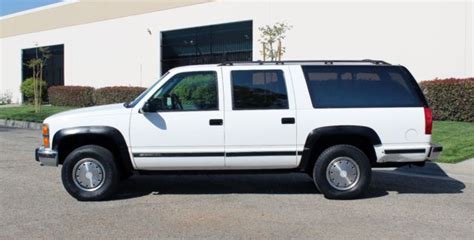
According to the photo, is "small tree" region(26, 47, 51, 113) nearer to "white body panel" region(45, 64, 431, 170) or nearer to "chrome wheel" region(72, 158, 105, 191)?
"chrome wheel" region(72, 158, 105, 191)

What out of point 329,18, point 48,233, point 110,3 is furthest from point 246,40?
point 48,233

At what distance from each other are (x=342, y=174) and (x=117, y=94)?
20.2m

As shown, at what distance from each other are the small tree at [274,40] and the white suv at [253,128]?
1199 cm

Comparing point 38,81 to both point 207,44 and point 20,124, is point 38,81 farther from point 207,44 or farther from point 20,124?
point 207,44

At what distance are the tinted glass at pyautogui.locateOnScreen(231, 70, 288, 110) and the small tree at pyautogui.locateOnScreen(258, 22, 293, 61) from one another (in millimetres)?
11958

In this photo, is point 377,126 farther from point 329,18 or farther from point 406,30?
point 329,18

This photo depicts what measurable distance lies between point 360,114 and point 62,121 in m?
3.96

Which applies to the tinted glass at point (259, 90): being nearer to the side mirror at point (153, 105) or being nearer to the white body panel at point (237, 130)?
the white body panel at point (237, 130)

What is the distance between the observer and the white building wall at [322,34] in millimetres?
17203

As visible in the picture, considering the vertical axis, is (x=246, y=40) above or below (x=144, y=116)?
above

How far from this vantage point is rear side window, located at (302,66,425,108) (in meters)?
7.14

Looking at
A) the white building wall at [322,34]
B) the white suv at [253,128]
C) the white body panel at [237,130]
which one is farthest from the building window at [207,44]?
the white body panel at [237,130]

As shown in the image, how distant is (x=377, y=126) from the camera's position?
23.2 ft

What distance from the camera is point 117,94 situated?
26.0 metres
